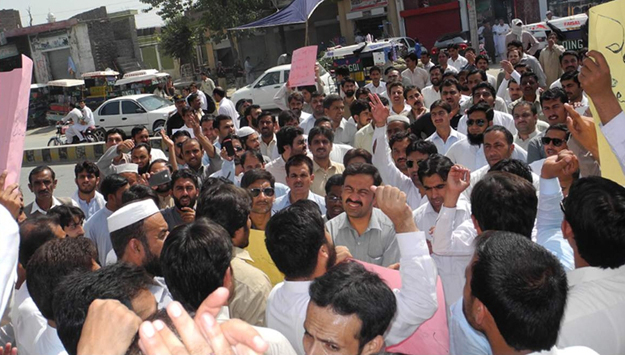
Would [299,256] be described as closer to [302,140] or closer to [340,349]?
[340,349]

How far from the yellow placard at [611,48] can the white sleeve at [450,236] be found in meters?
0.72

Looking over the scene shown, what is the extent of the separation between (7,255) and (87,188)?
432 cm

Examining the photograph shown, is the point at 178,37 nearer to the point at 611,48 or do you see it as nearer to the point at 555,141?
the point at 555,141

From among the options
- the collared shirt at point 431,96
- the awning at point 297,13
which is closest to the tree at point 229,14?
the awning at point 297,13

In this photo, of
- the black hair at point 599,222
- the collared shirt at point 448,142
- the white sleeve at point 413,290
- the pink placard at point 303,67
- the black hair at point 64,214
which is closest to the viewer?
the black hair at point 599,222

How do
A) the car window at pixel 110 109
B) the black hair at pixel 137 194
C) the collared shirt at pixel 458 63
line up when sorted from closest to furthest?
the black hair at pixel 137 194 → the collared shirt at pixel 458 63 → the car window at pixel 110 109

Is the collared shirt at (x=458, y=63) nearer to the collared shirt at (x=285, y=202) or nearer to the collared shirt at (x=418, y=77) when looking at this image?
the collared shirt at (x=418, y=77)

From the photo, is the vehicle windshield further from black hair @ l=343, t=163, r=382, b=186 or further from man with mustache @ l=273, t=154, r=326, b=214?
black hair @ l=343, t=163, r=382, b=186

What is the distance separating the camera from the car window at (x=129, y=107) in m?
19.2

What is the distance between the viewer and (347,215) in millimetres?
3912

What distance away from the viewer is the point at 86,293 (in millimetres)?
2316

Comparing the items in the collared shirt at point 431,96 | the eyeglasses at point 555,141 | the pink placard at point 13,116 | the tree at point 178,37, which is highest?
the tree at point 178,37

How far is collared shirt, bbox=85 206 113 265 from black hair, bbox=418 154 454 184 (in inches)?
102

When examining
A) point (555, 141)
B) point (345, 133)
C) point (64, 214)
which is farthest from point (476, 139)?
point (64, 214)
